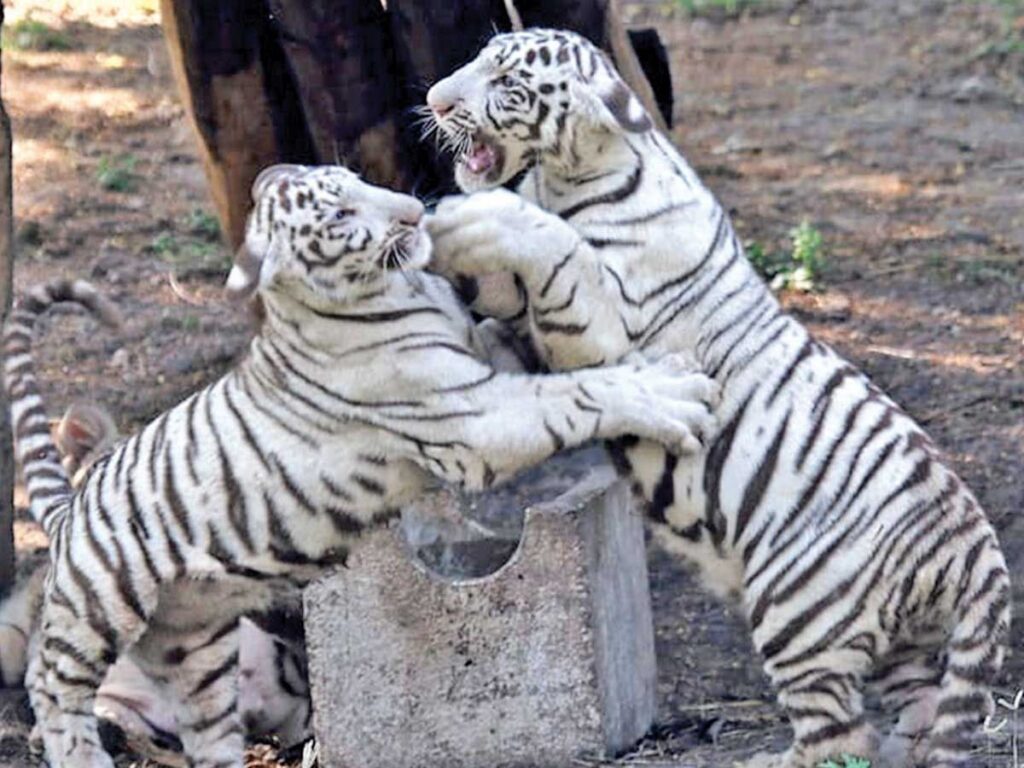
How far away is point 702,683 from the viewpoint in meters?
5.70

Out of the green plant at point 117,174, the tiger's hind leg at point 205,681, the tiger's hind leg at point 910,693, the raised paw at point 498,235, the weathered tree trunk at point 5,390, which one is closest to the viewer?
the raised paw at point 498,235

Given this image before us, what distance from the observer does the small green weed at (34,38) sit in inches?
428

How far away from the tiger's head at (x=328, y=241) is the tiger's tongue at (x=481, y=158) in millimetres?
209

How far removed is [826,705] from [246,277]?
1.51 metres

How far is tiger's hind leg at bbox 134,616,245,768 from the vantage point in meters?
5.27

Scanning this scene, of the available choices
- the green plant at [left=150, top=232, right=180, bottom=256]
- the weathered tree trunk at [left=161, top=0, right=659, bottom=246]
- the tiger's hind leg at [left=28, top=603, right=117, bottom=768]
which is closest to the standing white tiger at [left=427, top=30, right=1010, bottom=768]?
the weathered tree trunk at [left=161, top=0, right=659, bottom=246]

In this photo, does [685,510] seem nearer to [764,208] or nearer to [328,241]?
[328,241]

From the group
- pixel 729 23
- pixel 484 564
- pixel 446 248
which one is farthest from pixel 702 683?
pixel 729 23

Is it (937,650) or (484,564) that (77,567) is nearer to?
(484,564)

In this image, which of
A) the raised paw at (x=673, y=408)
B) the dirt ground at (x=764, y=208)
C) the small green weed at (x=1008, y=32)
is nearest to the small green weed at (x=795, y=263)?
the dirt ground at (x=764, y=208)

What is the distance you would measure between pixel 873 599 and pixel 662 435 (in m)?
0.55

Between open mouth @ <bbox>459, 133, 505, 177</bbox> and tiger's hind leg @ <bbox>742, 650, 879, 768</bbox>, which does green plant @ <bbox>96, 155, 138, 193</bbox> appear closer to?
open mouth @ <bbox>459, 133, 505, 177</bbox>

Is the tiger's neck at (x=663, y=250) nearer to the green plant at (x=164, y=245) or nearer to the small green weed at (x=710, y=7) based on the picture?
the green plant at (x=164, y=245)

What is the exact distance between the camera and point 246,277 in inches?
188
